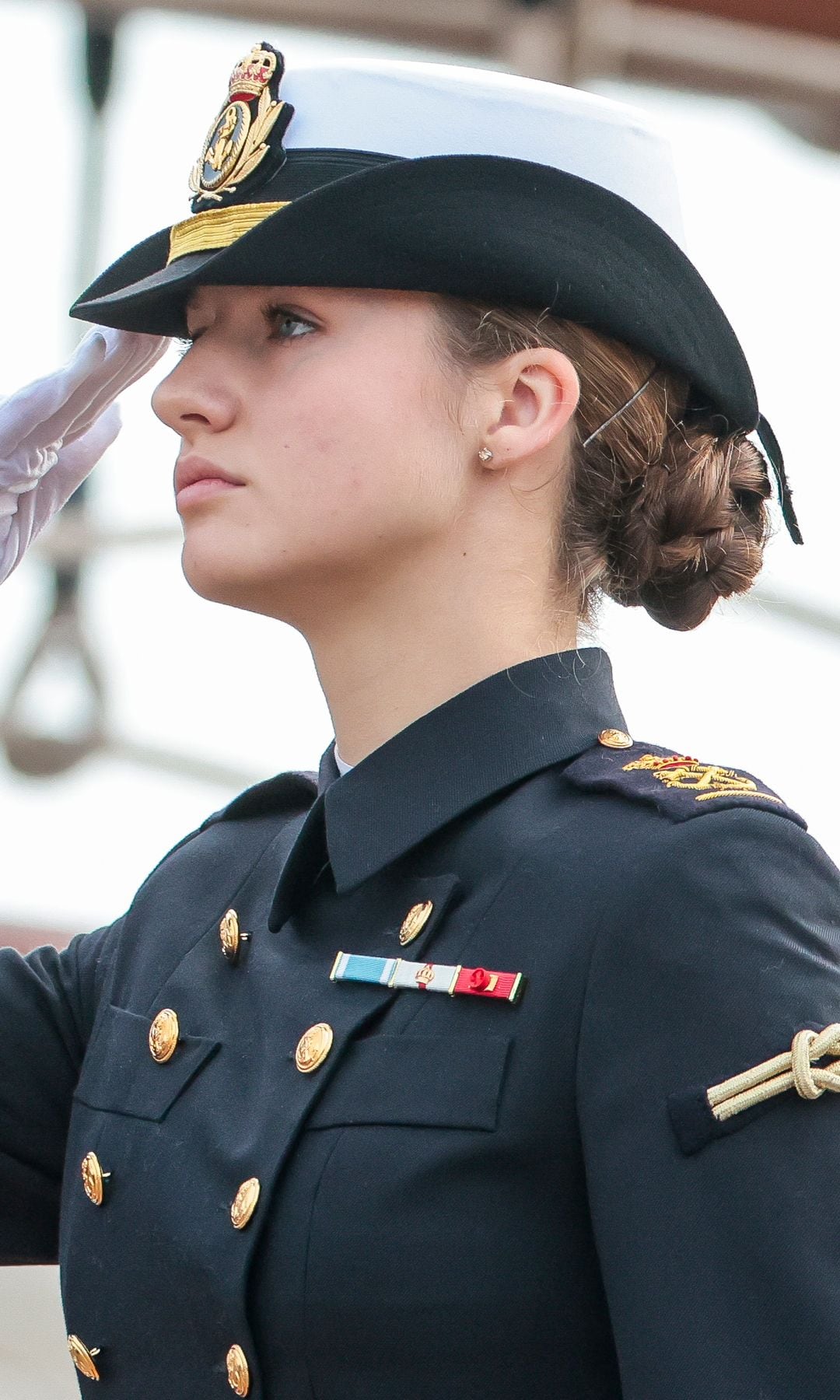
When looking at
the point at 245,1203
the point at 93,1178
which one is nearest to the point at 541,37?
the point at 93,1178

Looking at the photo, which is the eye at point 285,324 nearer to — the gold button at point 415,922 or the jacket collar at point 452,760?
the jacket collar at point 452,760

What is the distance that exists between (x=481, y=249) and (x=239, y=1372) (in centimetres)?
81

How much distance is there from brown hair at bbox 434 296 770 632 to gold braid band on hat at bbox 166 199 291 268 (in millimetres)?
159

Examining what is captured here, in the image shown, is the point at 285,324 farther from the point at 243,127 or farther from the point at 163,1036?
the point at 163,1036

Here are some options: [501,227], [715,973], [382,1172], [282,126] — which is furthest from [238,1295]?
[282,126]

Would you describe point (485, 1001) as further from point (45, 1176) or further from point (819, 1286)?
point (45, 1176)

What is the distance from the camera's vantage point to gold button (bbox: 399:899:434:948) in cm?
134

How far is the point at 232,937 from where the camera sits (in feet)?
4.88

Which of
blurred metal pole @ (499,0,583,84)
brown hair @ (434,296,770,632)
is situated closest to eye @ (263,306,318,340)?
brown hair @ (434,296,770,632)

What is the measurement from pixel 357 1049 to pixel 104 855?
4647 mm

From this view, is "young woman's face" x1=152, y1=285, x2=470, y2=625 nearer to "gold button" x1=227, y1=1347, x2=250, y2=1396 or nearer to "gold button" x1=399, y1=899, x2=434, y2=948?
"gold button" x1=399, y1=899, x2=434, y2=948

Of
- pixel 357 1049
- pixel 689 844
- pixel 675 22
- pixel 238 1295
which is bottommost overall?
pixel 238 1295

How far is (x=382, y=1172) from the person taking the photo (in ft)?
4.05

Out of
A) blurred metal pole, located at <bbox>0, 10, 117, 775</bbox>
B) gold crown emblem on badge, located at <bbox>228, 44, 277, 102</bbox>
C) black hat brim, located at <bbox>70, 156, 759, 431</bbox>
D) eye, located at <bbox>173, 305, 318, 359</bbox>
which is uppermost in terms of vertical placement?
gold crown emblem on badge, located at <bbox>228, 44, 277, 102</bbox>
